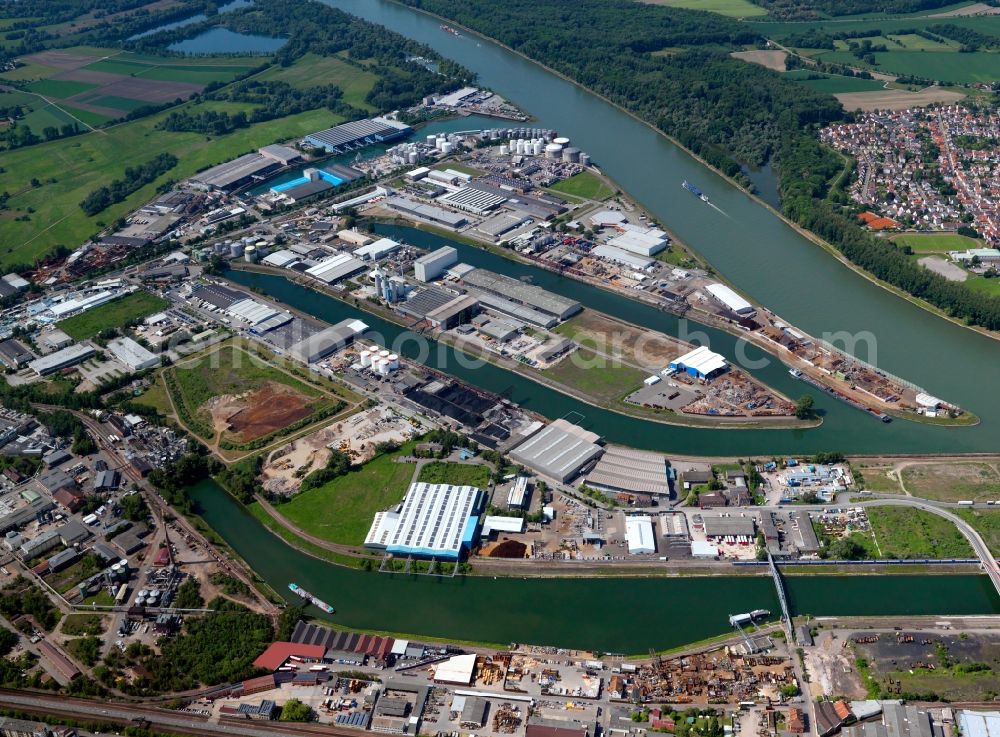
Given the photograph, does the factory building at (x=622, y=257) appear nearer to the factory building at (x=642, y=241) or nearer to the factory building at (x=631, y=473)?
the factory building at (x=642, y=241)

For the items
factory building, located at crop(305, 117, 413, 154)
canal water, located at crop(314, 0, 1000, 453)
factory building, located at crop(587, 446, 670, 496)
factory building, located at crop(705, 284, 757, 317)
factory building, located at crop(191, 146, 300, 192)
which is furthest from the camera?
factory building, located at crop(305, 117, 413, 154)

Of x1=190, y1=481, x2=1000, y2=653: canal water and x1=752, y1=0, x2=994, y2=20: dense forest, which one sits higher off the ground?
x1=752, y1=0, x2=994, y2=20: dense forest

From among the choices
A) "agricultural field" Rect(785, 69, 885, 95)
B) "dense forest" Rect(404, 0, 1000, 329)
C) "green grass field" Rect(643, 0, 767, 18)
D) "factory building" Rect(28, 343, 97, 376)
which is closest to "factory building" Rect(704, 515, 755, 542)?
"dense forest" Rect(404, 0, 1000, 329)

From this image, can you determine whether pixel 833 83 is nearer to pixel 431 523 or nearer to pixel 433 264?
pixel 433 264

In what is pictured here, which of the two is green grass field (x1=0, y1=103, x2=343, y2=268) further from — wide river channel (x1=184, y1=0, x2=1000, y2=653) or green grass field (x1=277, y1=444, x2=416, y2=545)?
green grass field (x1=277, y1=444, x2=416, y2=545)

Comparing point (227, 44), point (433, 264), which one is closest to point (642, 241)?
point (433, 264)

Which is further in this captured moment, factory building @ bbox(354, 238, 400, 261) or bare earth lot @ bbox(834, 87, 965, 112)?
bare earth lot @ bbox(834, 87, 965, 112)

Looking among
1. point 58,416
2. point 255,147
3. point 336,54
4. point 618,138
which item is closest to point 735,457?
point 58,416
